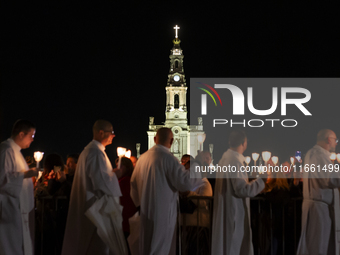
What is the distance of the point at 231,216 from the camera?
6.63 m

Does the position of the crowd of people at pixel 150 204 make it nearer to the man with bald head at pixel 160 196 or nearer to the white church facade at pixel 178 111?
the man with bald head at pixel 160 196

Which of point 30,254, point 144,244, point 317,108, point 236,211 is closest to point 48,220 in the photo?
point 30,254

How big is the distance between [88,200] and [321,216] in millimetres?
3362

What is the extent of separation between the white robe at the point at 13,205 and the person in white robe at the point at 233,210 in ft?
8.64

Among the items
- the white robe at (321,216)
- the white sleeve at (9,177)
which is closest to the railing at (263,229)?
the white robe at (321,216)

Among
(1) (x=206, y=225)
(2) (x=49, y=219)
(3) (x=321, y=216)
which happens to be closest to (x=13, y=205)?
(2) (x=49, y=219)

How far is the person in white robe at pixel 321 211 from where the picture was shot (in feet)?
22.1

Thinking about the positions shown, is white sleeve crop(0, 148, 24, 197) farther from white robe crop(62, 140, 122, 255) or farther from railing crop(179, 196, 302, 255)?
railing crop(179, 196, 302, 255)

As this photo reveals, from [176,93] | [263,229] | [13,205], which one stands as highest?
[176,93]

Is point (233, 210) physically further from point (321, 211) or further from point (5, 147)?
point (5, 147)

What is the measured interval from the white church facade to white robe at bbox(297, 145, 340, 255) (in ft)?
200

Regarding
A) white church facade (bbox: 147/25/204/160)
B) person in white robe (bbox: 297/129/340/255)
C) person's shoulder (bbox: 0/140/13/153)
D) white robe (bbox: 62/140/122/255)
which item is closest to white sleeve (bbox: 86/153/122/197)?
white robe (bbox: 62/140/122/255)

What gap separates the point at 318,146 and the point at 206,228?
2.16 metres

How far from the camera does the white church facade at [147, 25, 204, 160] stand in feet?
224
